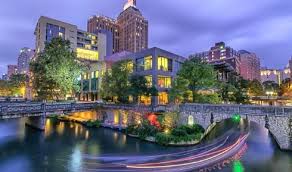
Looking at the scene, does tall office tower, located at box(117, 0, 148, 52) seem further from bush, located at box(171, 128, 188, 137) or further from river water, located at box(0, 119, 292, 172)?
bush, located at box(171, 128, 188, 137)

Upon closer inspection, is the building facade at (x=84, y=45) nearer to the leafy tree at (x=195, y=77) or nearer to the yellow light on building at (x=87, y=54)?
the yellow light on building at (x=87, y=54)

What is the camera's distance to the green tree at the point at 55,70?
212ft

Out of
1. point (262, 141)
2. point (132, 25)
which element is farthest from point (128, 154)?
point (132, 25)

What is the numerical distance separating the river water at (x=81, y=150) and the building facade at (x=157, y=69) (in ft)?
78.6

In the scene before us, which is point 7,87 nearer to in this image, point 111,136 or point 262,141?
point 111,136

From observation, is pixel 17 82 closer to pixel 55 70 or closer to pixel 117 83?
pixel 55 70

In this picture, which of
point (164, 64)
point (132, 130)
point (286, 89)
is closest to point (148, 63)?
point (164, 64)

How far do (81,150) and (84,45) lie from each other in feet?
346

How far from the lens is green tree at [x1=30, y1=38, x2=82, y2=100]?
64.7 m

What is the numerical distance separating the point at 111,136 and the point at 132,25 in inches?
6140

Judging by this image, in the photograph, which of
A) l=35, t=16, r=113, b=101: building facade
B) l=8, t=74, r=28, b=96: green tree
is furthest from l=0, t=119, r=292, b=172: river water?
l=8, t=74, r=28, b=96: green tree

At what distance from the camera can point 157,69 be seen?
223 ft

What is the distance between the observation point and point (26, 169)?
27.1 m

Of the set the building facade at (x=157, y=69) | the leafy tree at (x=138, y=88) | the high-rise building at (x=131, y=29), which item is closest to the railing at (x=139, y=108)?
the leafy tree at (x=138, y=88)
